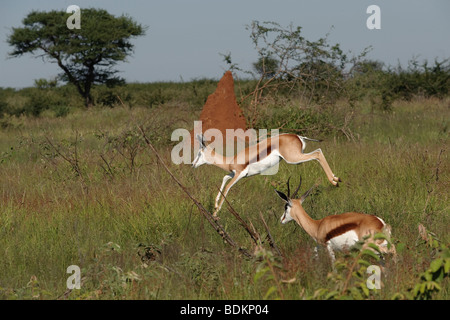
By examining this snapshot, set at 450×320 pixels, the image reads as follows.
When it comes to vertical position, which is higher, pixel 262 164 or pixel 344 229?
pixel 262 164

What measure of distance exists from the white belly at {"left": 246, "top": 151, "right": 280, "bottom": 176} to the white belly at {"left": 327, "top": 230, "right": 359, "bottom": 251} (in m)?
1.07

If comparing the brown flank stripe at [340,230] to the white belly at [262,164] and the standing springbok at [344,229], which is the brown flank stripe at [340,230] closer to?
the standing springbok at [344,229]

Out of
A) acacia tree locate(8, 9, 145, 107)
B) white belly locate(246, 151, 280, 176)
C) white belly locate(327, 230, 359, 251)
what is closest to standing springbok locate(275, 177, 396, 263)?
white belly locate(327, 230, 359, 251)

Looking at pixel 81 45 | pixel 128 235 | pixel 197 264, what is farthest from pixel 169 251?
pixel 81 45

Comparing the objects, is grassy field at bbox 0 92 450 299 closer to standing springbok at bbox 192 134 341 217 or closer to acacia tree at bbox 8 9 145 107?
standing springbok at bbox 192 134 341 217

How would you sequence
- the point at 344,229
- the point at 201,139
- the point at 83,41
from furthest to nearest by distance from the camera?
the point at 83,41 < the point at 201,139 < the point at 344,229

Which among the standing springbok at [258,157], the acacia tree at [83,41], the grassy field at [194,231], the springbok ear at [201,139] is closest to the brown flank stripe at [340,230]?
the grassy field at [194,231]

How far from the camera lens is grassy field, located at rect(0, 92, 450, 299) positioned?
3197 millimetres

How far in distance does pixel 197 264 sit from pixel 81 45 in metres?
30.6

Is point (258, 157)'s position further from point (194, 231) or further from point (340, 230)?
point (340, 230)

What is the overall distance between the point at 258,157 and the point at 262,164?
74 mm

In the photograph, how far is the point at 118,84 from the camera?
34594 millimetres

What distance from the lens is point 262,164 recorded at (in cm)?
450

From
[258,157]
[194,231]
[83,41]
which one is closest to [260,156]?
[258,157]
